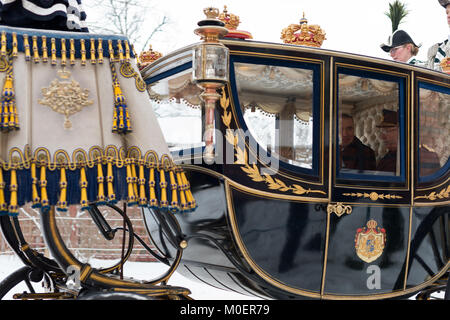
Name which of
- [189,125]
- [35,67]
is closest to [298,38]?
[189,125]

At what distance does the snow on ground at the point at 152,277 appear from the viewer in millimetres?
5338

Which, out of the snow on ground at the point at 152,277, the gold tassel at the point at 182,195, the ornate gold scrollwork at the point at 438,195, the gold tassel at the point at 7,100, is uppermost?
the gold tassel at the point at 7,100

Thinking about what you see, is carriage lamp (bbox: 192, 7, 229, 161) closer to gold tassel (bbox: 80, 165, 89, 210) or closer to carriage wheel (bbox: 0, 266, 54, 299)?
gold tassel (bbox: 80, 165, 89, 210)

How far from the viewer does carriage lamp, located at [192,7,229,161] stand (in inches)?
98.0

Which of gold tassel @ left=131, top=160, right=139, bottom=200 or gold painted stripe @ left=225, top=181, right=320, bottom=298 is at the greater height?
gold tassel @ left=131, top=160, right=139, bottom=200

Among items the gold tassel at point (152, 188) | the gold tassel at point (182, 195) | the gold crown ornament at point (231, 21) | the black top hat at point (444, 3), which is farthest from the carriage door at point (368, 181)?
the black top hat at point (444, 3)

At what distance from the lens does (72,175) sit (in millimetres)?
2146

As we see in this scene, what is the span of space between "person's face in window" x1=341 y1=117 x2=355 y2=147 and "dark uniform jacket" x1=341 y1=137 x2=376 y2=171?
2cm

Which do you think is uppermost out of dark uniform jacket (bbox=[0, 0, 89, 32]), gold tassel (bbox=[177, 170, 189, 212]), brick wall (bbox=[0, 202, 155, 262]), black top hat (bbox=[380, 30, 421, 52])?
black top hat (bbox=[380, 30, 421, 52])

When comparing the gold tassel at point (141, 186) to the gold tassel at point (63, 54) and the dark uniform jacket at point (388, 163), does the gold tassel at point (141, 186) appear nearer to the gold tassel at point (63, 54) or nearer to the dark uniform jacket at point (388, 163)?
the gold tassel at point (63, 54)

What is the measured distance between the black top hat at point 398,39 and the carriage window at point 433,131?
1157 millimetres

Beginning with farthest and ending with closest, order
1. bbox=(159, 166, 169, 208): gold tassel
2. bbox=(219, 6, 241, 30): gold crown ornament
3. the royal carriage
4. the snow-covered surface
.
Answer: the snow-covered surface
bbox=(219, 6, 241, 30): gold crown ornament
the royal carriage
bbox=(159, 166, 169, 208): gold tassel

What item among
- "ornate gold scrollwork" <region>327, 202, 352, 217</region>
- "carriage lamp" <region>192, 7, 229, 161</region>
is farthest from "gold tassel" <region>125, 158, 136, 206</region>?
"ornate gold scrollwork" <region>327, 202, 352, 217</region>

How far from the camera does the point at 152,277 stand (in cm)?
635
